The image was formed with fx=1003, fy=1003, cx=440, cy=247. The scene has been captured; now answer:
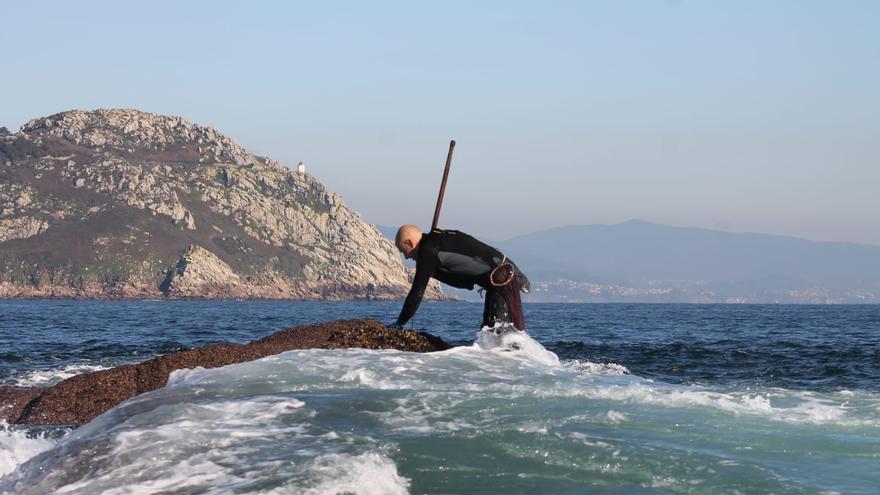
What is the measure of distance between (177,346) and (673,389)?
1980 cm

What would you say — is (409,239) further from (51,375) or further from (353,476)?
(51,375)

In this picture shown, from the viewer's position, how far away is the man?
1272 cm

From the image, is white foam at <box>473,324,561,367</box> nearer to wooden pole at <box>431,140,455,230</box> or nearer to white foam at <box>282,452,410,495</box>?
wooden pole at <box>431,140,455,230</box>

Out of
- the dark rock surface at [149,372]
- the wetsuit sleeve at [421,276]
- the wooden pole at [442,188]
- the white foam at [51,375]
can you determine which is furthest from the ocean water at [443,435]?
the white foam at [51,375]

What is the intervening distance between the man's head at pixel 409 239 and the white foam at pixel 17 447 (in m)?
4.93

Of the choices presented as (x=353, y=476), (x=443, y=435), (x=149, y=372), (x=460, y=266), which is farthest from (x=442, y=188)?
(x=353, y=476)

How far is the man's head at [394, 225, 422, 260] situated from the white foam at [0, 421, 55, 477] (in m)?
4.93

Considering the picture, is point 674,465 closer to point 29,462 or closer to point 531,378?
point 531,378

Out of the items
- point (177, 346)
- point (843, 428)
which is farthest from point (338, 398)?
point (177, 346)

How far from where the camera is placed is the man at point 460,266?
12.7 metres

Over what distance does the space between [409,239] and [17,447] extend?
5.52m

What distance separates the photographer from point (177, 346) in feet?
90.4

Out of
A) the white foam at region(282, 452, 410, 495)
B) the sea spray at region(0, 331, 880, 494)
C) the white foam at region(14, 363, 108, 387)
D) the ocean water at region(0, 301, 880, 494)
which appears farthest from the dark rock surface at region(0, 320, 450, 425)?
the white foam at region(282, 452, 410, 495)

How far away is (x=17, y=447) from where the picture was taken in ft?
28.2
